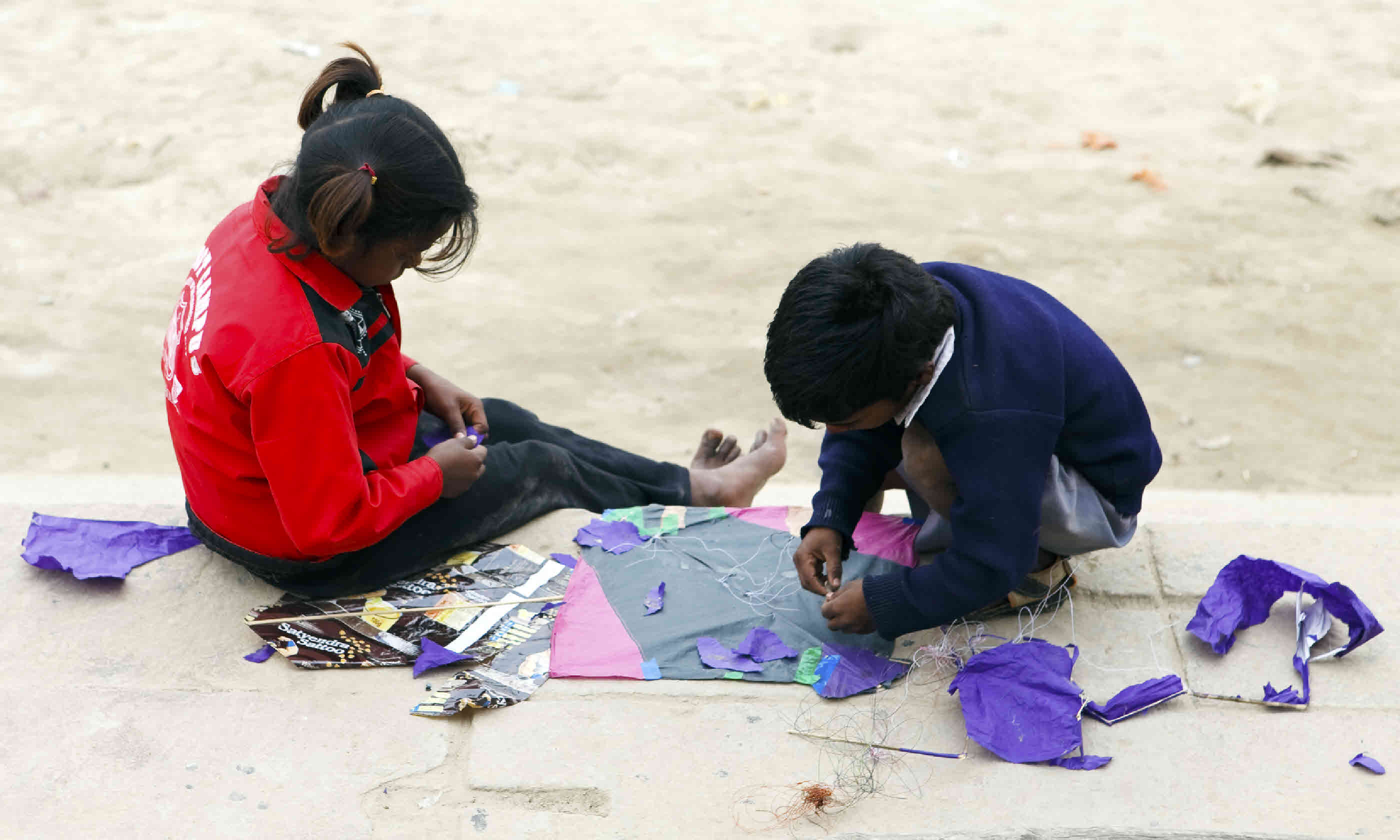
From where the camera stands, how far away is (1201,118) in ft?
20.9

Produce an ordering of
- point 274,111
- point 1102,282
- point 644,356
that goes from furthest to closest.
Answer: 1. point 274,111
2. point 1102,282
3. point 644,356

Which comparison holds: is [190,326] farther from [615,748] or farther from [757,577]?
[757,577]

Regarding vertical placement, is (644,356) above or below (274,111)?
below

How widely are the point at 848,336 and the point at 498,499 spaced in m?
1.15

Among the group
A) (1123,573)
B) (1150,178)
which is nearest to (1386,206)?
(1150,178)

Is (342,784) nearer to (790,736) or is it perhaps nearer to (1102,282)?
(790,736)

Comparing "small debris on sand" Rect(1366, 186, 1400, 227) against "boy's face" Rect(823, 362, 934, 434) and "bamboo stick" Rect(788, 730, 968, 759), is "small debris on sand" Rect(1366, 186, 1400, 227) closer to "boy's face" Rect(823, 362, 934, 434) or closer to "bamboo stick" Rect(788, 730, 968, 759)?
"boy's face" Rect(823, 362, 934, 434)

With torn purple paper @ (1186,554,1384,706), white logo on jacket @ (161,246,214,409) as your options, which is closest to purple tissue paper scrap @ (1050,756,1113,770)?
torn purple paper @ (1186,554,1384,706)

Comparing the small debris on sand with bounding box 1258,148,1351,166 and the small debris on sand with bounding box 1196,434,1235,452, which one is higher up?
the small debris on sand with bounding box 1258,148,1351,166

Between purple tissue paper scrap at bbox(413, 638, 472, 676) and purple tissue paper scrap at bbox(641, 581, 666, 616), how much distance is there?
419 mm

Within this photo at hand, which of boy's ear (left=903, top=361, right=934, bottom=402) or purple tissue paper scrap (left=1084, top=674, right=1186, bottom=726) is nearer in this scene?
boy's ear (left=903, top=361, right=934, bottom=402)

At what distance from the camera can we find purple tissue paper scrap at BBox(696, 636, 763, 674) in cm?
240

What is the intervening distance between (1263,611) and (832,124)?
4.37 m

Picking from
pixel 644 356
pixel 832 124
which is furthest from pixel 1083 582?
pixel 832 124
